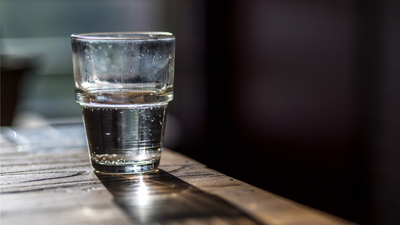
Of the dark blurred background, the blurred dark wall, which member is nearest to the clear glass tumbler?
the dark blurred background

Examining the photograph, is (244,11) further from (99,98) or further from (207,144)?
(99,98)

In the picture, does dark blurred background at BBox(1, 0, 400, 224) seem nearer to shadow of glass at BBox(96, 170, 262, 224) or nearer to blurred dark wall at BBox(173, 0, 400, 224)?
blurred dark wall at BBox(173, 0, 400, 224)

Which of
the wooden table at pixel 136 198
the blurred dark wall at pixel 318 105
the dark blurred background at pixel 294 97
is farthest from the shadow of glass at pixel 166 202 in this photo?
the blurred dark wall at pixel 318 105

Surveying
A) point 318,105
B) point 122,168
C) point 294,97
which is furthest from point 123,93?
point 294,97

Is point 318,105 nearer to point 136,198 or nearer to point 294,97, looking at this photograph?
point 294,97

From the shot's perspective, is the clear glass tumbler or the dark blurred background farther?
the dark blurred background

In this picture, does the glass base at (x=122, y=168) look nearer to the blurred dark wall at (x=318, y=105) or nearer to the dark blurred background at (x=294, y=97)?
the dark blurred background at (x=294, y=97)

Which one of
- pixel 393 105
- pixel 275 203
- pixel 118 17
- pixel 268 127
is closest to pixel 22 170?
pixel 275 203
